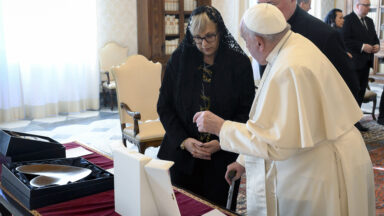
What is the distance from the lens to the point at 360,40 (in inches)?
261

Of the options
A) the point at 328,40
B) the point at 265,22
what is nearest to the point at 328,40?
the point at 328,40

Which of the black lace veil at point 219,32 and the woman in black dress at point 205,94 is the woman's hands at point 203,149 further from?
the black lace veil at point 219,32

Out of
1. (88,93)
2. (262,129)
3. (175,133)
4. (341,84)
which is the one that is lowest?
(88,93)

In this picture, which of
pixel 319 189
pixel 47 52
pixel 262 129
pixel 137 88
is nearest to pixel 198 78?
pixel 262 129

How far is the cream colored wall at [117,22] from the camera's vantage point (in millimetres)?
7883

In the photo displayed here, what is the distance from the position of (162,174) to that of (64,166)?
79cm

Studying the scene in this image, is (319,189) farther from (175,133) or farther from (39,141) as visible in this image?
(39,141)

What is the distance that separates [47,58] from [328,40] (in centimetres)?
580

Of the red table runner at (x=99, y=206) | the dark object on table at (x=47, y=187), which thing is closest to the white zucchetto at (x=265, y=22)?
the red table runner at (x=99, y=206)

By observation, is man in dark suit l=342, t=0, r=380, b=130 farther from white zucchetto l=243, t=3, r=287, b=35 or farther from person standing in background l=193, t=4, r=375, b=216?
white zucchetto l=243, t=3, r=287, b=35

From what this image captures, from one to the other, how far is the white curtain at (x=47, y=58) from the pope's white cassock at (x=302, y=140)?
593 centimetres

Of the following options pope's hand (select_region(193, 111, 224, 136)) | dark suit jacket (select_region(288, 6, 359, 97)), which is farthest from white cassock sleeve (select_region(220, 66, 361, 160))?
dark suit jacket (select_region(288, 6, 359, 97))

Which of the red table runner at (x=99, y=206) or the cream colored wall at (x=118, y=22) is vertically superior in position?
the cream colored wall at (x=118, y=22)

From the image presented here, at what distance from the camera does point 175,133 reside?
2.43 metres
